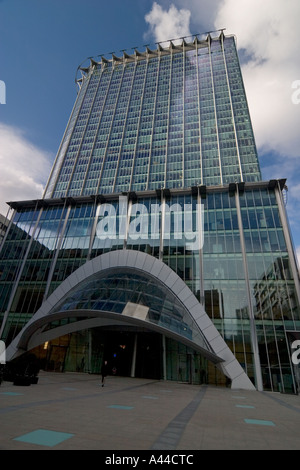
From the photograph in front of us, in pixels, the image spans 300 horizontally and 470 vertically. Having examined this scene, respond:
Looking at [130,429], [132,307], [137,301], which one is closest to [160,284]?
[137,301]

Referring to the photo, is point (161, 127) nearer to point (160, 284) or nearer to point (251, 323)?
point (160, 284)

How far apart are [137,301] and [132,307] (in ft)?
4.05

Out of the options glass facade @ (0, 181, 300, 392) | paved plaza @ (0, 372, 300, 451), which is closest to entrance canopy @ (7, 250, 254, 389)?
glass facade @ (0, 181, 300, 392)

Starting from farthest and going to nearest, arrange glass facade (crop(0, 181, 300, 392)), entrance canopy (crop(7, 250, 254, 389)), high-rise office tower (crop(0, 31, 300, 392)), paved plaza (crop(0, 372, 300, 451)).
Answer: glass facade (crop(0, 181, 300, 392)) → high-rise office tower (crop(0, 31, 300, 392)) → entrance canopy (crop(7, 250, 254, 389)) → paved plaza (crop(0, 372, 300, 451))

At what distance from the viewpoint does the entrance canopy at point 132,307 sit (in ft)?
69.7

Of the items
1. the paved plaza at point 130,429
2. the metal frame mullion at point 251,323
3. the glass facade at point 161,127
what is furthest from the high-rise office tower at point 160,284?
the glass facade at point 161,127

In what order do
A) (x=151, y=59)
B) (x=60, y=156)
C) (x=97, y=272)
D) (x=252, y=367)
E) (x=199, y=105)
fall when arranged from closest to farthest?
(x=252, y=367) → (x=97, y=272) → (x=199, y=105) → (x=60, y=156) → (x=151, y=59)

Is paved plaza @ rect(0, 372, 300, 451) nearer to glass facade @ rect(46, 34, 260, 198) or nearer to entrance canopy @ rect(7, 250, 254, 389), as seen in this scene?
entrance canopy @ rect(7, 250, 254, 389)

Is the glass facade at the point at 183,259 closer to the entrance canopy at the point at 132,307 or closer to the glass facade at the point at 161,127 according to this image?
the entrance canopy at the point at 132,307

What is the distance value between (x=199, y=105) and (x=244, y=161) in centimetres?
3364

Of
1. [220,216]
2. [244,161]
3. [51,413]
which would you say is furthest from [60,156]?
[51,413]

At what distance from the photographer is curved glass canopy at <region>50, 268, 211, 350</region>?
21391 millimetres
